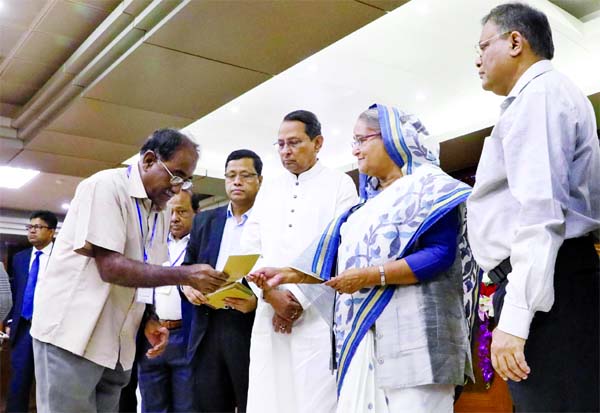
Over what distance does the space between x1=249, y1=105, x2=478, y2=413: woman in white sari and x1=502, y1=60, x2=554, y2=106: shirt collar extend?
411 millimetres

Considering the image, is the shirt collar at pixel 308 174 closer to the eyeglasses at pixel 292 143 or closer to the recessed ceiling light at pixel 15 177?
the eyeglasses at pixel 292 143

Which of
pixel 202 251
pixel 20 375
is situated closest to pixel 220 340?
pixel 202 251

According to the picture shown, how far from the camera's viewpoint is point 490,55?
1459 mm

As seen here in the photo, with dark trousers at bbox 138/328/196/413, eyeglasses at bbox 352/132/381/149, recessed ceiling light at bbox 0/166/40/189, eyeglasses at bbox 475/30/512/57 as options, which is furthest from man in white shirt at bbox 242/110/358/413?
recessed ceiling light at bbox 0/166/40/189

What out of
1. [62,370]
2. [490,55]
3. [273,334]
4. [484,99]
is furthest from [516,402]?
[484,99]

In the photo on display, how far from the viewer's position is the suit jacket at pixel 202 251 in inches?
104

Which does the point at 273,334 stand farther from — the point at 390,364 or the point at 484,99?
the point at 484,99

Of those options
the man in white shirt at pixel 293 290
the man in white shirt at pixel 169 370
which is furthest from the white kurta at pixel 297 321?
the man in white shirt at pixel 169 370

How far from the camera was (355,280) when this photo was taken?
5.48 feet

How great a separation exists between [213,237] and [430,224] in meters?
1.34

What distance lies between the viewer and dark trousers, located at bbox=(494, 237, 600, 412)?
3.92 feet

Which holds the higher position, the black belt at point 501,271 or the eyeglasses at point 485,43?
the eyeglasses at point 485,43

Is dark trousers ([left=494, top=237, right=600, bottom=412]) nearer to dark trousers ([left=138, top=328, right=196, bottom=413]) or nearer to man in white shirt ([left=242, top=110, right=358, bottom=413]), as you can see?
man in white shirt ([left=242, top=110, right=358, bottom=413])

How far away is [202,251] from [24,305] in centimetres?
264
